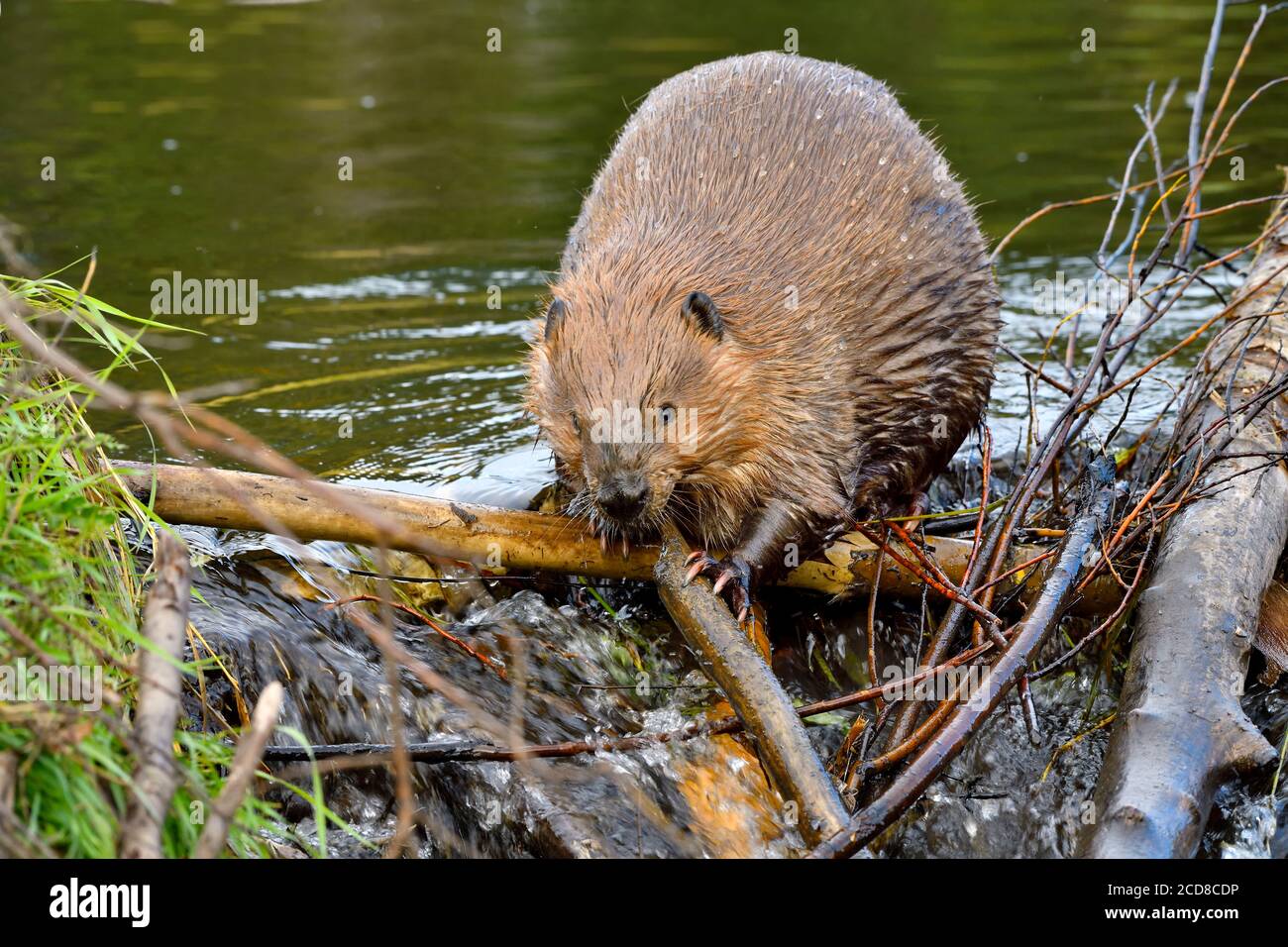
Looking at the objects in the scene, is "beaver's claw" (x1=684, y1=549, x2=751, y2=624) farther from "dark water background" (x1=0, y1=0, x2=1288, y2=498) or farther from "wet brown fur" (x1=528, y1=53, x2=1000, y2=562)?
"dark water background" (x1=0, y1=0, x2=1288, y2=498)

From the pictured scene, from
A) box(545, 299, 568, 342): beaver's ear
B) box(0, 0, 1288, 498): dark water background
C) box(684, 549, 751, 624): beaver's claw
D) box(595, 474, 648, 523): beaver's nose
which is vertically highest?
box(0, 0, 1288, 498): dark water background

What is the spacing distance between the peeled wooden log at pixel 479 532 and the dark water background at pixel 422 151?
1048 millimetres

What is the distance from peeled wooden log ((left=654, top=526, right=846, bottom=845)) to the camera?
303cm

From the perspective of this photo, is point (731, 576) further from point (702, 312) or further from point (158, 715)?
point (158, 715)

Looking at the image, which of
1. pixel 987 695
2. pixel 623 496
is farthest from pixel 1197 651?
pixel 623 496

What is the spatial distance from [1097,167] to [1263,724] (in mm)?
7152

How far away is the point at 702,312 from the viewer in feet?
12.7

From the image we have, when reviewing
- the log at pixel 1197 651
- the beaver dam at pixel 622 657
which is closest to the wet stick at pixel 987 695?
the beaver dam at pixel 622 657

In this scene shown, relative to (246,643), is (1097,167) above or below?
above

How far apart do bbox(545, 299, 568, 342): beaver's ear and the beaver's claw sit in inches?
29.5

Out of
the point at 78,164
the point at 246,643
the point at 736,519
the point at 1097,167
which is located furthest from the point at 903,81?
the point at 246,643

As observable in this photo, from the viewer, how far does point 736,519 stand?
409cm

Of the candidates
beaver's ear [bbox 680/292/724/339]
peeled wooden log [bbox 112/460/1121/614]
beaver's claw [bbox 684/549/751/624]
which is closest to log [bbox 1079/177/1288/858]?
peeled wooden log [bbox 112/460/1121/614]
